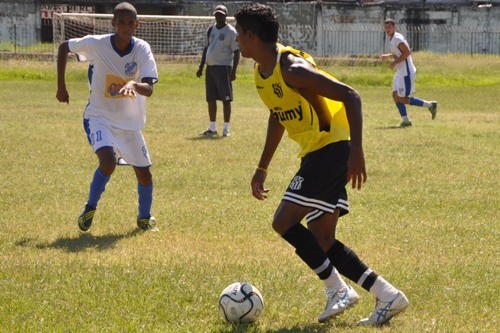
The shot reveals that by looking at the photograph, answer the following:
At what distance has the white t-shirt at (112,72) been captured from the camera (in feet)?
27.1

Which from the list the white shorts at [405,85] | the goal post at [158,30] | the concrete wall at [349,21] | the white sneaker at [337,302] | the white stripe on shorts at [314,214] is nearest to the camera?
the white sneaker at [337,302]

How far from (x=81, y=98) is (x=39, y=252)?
56.6 feet

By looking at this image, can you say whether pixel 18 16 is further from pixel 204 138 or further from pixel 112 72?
pixel 112 72

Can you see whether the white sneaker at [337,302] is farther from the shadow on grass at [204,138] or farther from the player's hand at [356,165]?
the shadow on grass at [204,138]

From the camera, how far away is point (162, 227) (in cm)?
849

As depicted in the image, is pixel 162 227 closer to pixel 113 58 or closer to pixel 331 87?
pixel 113 58

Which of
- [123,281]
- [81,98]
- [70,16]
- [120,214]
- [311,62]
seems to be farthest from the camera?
[70,16]

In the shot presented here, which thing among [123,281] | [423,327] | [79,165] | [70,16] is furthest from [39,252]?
[70,16]

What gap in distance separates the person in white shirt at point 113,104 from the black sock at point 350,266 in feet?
10.2

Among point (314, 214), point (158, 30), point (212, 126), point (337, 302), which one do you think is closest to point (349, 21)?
point (158, 30)

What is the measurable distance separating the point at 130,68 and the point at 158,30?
27416 mm

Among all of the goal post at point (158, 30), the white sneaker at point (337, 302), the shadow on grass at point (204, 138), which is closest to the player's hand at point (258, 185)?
the white sneaker at point (337, 302)

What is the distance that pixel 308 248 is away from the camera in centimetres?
534

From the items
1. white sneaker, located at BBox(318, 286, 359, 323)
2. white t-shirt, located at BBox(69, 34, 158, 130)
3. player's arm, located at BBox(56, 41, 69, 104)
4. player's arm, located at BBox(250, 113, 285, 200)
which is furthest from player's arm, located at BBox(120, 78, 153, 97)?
white sneaker, located at BBox(318, 286, 359, 323)
